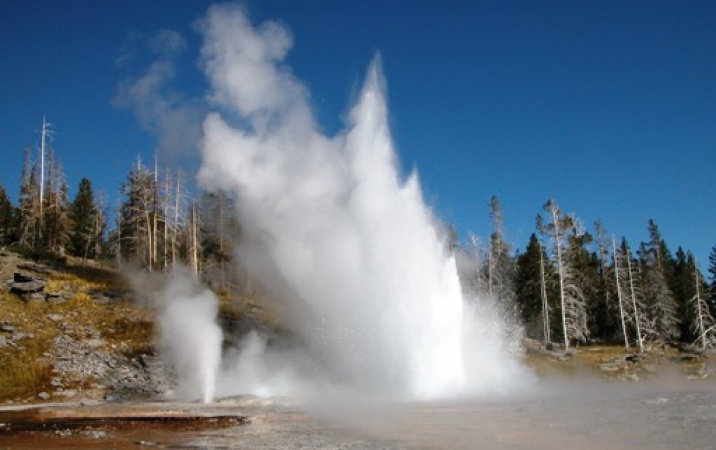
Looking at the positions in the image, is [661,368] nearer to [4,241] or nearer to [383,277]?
[383,277]

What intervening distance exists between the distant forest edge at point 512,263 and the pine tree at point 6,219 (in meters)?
0.13

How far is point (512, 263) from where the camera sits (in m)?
71.8

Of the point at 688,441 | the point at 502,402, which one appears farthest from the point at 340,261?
the point at 688,441

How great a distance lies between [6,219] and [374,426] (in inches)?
2780

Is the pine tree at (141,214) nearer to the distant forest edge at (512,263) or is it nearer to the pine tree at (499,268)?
the distant forest edge at (512,263)

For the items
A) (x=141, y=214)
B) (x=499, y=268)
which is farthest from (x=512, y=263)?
(x=141, y=214)

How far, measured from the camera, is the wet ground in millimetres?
12773

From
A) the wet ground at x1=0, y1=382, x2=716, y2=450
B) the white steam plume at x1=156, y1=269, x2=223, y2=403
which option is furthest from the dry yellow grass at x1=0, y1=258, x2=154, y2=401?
the wet ground at x1=0, y1=382, x2=716, y2=450

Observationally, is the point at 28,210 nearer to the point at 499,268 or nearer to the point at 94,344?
the point at 94,344

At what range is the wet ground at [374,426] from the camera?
12.8m

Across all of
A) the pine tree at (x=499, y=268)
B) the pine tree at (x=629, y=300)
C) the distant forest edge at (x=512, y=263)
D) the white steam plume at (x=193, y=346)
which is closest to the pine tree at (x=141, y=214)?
the distant forest edge at (x=512, y=263)

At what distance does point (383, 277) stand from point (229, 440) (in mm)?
15793

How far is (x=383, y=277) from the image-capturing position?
29438 millimetres

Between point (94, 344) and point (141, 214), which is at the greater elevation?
point (141, 214)
